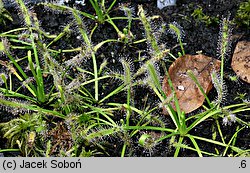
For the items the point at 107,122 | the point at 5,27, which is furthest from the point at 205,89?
the point at 5,27

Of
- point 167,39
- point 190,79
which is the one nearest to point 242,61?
point 190,79

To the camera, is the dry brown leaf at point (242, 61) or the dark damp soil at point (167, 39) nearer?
the dark damp soil at point (167, 39)

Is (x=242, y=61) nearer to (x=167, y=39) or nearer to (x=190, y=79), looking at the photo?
(x=190, y=79)
